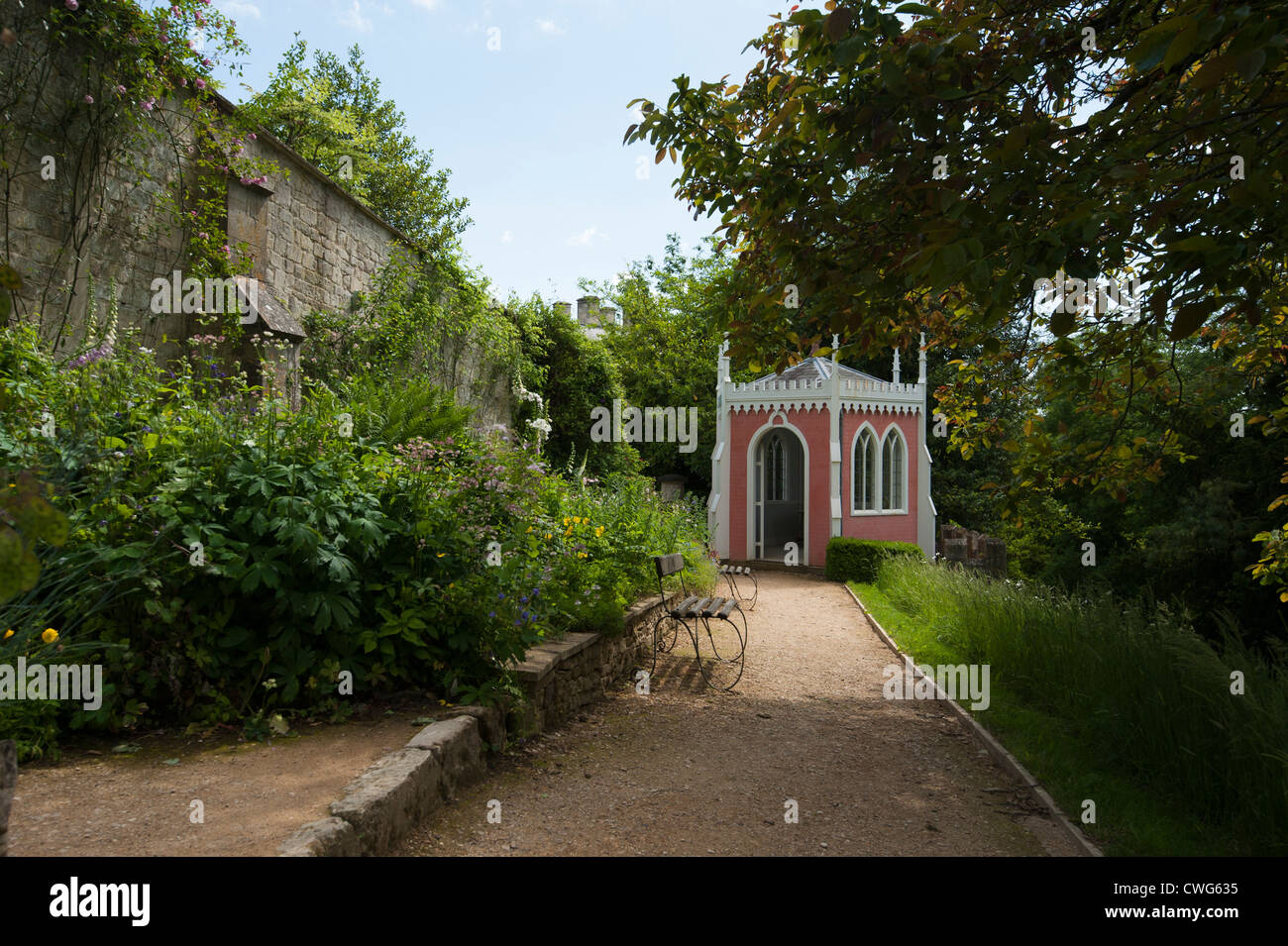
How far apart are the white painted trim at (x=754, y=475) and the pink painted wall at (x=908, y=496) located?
758 millimetres

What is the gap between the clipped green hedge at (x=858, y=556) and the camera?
1438 cm

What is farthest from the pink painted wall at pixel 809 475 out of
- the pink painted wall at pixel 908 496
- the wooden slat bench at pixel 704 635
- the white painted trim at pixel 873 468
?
the wooden slat bench at pixel 704 635

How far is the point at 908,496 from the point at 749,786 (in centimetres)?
1389

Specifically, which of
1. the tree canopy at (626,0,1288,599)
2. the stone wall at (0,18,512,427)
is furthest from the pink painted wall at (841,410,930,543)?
the stone wall at (0,18,512,427)

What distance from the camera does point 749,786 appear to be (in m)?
4.39

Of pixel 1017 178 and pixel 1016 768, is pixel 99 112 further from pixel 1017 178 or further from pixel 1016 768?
pixel 1016 768

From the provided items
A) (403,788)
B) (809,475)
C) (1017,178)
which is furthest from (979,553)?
(403,788)

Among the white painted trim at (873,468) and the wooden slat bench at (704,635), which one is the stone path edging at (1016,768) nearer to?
the wooden slat bench at (704,635)

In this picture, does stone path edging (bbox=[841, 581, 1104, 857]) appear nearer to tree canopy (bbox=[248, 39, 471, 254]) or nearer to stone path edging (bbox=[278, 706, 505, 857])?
stone path edging (bbox=[278, 706, 505, 857])

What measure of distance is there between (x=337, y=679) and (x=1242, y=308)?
15.6 feet

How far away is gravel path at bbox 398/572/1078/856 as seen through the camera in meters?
3.57

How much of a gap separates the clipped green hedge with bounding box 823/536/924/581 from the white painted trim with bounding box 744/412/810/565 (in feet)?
4.25

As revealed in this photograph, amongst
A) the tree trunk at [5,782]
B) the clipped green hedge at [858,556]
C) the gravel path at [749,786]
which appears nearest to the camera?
the tree trunk at [5,782]
